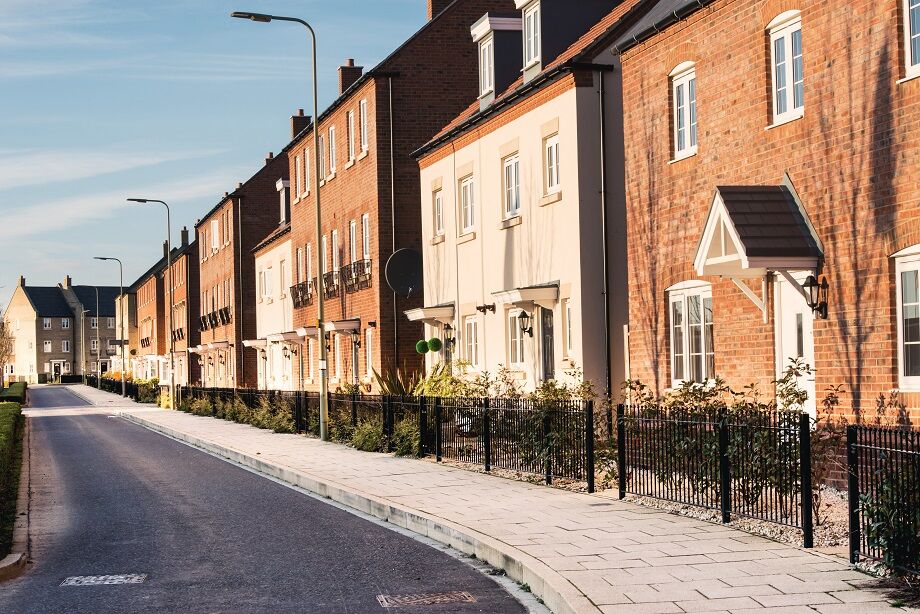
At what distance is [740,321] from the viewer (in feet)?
50.9

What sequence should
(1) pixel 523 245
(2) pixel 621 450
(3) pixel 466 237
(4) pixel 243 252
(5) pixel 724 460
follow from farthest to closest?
(4) pixel 243 252, (3) pixel 466 237, (1) pixel 523 245, (2) pixel 621 450, (5) pixel 724 460

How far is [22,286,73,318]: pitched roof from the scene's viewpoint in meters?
157

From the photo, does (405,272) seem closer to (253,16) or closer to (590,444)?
(253,16)

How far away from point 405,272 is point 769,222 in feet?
57.5

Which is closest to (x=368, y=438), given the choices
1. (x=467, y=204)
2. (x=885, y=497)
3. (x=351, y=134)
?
(x=467, y=204)

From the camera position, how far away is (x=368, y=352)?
33688 mm

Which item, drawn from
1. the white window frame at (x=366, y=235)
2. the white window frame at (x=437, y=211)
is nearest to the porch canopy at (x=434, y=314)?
the white window frame at (x=437, y=211)

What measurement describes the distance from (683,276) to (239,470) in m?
8.58

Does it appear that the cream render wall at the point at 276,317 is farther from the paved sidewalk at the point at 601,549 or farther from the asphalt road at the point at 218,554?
the paved sidewalk at the point at 601,549

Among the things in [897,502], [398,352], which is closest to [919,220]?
[897,502]

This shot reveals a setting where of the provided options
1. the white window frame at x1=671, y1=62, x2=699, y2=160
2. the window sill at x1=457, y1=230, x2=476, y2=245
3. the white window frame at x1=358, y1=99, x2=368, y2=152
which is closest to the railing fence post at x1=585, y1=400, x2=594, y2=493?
the white window frame at x1=671, y1=62, x2=699, y2=160

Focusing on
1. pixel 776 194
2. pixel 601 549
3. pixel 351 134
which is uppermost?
pixel 351 134

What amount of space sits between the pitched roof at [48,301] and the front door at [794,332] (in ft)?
498

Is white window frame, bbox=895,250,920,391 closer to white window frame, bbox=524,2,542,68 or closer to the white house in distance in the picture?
the white house in distance
